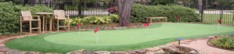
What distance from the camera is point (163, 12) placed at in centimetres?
1584

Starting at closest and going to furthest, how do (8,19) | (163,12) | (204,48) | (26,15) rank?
(204,48), (8,19), (26,15), (163,12)

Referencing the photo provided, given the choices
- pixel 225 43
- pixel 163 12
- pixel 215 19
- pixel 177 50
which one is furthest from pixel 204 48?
pixel 215 19

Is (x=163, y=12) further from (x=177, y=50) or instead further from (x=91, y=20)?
(x=177, y=50)

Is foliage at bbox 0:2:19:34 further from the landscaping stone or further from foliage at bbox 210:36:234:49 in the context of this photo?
foliage at bbox 210:36:234:49

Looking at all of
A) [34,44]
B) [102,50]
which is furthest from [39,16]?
[102,50]

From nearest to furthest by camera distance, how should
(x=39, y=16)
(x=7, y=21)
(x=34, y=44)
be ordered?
(x=34, y=44), (x=7, y=21), (x=39, y=16)

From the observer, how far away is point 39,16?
1055cm

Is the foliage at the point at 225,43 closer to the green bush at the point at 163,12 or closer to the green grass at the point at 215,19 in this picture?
the green bush at the point at 163,12

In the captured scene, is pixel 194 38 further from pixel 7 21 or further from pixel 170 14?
pixel 170 14

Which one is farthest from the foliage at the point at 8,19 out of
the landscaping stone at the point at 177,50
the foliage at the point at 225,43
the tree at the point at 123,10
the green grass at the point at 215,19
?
the green grass at the point at 215,19

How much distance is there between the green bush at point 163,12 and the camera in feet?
48.7

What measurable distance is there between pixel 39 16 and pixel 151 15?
6.30 m

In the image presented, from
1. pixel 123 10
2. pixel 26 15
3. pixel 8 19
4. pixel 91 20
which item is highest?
pixel 123 10

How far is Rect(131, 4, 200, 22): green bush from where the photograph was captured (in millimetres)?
14836
